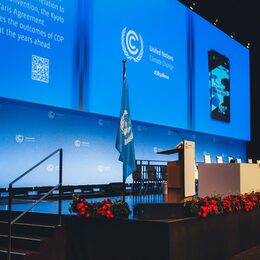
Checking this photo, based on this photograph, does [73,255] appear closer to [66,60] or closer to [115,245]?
[115,245]

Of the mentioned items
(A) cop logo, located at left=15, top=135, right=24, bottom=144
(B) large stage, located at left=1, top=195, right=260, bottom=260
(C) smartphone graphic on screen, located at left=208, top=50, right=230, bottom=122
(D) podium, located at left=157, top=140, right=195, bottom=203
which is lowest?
(B) large stage, located at left=1, top=195, right=260, bottom=260

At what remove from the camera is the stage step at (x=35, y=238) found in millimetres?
4629

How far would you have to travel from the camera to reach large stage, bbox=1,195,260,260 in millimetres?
4273

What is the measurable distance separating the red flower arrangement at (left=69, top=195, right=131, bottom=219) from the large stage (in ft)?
0.23

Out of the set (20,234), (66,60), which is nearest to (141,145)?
(66,60)

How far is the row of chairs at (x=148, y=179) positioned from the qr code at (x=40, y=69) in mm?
2639

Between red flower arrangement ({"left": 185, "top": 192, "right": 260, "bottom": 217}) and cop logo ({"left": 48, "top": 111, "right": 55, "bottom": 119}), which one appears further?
cop logo ({"left": 48, "top": 111, "right": 55, "bottom": 119})

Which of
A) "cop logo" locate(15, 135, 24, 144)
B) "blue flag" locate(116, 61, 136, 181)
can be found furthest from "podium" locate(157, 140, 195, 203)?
"cop logo" locate(15, 135, 24, 144)

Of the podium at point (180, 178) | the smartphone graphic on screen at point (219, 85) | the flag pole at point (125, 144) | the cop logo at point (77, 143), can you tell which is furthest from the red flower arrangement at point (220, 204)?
the smartphone graphic on screen at point (219, 85)

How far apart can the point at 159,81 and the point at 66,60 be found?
277cm

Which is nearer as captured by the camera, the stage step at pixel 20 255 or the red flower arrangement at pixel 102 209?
the stage step at pixel 20 255

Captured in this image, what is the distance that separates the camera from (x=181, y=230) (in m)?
4.40

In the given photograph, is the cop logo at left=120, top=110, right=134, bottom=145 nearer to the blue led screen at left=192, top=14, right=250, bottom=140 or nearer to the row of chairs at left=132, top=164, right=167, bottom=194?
the row of chairs at left=132, top=164, right=167, bottom=194

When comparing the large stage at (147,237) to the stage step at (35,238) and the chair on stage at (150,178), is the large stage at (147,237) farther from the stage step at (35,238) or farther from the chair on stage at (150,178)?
the chair on stage at (150,178)
